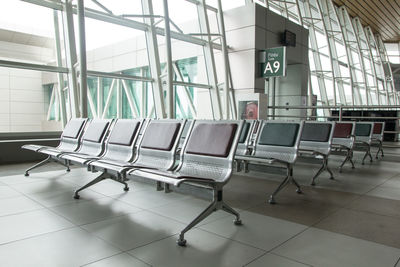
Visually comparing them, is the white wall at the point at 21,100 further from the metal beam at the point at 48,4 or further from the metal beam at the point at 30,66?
the metal beam at the point at 48,4

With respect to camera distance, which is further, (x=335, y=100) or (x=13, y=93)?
(x=335, y=100)

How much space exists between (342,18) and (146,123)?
55.7 ft

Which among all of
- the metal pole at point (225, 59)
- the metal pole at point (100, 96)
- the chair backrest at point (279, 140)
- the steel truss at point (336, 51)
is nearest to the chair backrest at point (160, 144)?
the chair backrest at point (279, 140)

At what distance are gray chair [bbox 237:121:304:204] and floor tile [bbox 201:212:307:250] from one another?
0.92m

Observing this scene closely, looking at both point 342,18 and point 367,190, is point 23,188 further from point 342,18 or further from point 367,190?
point 342,18

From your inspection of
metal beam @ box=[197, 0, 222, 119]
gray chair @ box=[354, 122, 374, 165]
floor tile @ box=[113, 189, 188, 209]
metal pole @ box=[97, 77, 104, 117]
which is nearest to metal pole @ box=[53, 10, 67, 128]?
metal pole @ box=[97, 77, 104, 117]

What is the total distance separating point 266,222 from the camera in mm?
2707

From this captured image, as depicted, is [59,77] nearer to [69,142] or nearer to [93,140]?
[69,142]

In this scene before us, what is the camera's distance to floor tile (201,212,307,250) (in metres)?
2.29

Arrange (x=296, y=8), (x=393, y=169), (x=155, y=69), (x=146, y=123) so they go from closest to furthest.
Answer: (x=146, y=123)
(x=393, y=169)
(x=155, y=69)
(x=296, y=8)

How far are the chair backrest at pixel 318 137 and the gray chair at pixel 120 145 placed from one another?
8.29ft

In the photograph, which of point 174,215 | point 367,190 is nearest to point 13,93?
point 174,215

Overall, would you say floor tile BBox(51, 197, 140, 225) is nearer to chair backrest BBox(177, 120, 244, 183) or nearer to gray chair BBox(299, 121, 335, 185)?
chair backrest BBox(177, 120, 244, 183)

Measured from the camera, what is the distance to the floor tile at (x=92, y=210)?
2.76m
